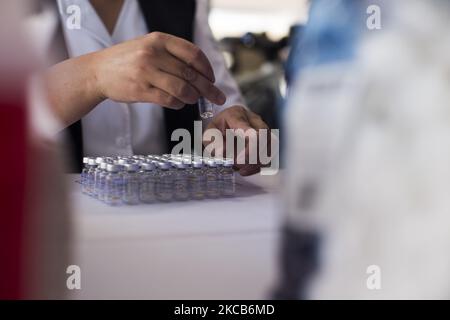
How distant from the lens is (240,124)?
4.22ft

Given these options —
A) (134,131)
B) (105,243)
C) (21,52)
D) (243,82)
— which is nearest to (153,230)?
(105,243)

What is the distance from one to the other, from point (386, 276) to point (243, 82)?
224 cm

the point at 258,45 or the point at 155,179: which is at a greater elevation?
the point at 258,45

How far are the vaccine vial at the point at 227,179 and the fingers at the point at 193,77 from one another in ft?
0.40

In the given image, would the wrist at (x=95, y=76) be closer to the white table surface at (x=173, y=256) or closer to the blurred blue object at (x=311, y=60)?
the white table surface at (x=173, y=256)

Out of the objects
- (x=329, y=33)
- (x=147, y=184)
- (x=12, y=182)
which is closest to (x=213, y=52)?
(x=147, y=184)

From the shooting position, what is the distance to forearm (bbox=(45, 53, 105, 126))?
1.05m

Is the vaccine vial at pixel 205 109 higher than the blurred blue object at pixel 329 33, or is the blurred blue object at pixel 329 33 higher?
the blurred blue object at pixel 329 33

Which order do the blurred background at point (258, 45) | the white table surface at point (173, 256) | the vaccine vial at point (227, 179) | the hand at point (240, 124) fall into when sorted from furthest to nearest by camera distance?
the blurred background at point (258, 45) < the hand at point (240, 124) < the vaccine vial at point (227, 179) < the white table surface at point (173, 256)

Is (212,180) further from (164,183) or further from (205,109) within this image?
(205,109)

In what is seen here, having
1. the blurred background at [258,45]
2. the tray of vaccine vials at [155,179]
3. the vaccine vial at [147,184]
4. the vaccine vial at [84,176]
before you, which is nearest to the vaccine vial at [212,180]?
the tray of vaccine vials at [155,179]

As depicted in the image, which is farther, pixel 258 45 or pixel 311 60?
pixel 258 45

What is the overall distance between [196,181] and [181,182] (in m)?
0.03

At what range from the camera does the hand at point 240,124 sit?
1.23 metres
